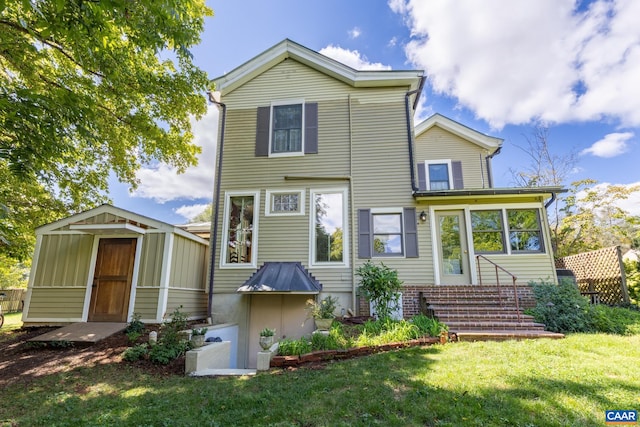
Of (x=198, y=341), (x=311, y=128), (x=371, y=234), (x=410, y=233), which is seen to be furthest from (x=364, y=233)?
(x=198, y=341)

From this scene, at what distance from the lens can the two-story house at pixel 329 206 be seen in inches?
330

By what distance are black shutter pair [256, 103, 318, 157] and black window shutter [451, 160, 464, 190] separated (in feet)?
19.6

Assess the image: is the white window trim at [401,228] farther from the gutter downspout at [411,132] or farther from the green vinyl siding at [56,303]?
the green vinyl siding at [56,303]

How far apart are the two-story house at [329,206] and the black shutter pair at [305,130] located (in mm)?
34

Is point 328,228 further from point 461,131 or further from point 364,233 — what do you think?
point 461,131

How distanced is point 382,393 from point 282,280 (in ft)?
16.3

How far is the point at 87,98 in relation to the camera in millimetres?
6715

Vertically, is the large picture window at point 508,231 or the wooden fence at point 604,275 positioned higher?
the large picture window at point 508,231

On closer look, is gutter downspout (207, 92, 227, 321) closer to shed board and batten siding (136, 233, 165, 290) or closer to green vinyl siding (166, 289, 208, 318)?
green vinyl siding (166, 289, 208, 318)

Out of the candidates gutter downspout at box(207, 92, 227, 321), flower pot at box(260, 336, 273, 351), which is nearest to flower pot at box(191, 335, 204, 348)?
flower pot at box(260, 336, 273, 351)

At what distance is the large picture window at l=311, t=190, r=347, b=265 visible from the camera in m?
8.81

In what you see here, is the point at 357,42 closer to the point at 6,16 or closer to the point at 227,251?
the point at 227,251

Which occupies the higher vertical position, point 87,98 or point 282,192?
point 87,98

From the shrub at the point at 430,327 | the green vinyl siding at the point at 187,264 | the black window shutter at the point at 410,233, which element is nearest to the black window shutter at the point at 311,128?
the black window shutter at the point at 410,233
